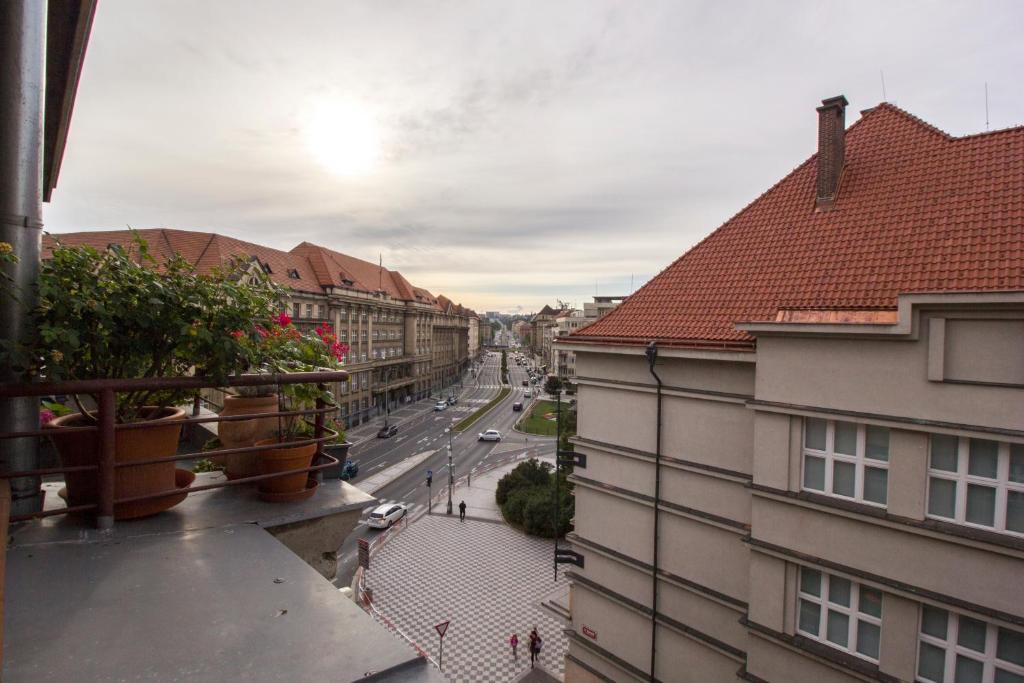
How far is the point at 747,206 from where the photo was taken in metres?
12.3

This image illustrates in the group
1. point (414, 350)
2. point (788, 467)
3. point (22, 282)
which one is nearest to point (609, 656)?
point (788, 467)

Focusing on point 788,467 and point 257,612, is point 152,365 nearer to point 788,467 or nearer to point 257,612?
point 257,612

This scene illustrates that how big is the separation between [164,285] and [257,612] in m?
2.46

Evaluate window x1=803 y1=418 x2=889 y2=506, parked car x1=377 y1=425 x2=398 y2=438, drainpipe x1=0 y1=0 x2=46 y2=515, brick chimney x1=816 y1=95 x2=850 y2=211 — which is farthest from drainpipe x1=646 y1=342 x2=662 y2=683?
parked car x1=377 y1=425 x2=398 y2=438

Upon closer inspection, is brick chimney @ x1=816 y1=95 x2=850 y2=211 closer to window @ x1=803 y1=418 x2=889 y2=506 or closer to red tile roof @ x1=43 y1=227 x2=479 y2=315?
window @ x1=803 y1=418 x2=889 y2=506

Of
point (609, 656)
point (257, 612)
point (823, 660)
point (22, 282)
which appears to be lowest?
point (609, 656)

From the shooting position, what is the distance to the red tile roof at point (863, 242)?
805 centimetres

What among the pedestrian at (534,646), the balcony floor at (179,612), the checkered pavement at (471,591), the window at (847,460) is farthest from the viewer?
the checkered pavement at (471,591)

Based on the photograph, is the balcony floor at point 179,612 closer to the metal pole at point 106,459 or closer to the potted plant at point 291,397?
the metal pole at point 106,459

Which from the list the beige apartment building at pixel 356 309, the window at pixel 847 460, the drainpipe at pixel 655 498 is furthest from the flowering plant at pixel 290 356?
the beige apartment building at pixel 356 309

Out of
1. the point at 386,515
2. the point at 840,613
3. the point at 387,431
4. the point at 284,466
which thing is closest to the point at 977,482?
the point at 840,613

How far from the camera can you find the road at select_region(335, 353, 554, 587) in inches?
1117

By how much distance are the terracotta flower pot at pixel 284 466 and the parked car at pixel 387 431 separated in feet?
149

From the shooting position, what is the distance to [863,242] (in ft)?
30.7
